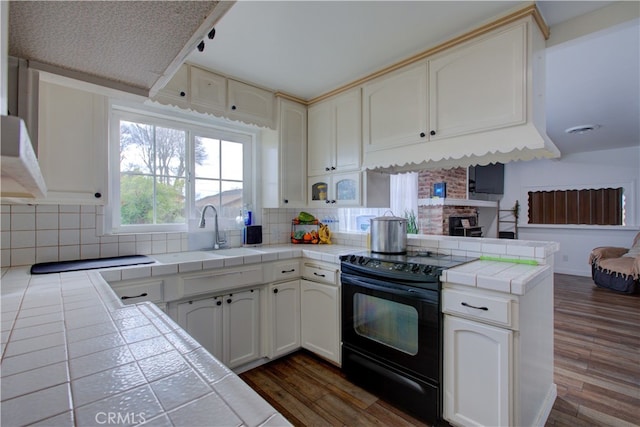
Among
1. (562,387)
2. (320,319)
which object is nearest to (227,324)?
(320,319)

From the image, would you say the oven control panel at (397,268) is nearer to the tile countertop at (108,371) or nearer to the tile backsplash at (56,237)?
the tile countertop at (108,371)

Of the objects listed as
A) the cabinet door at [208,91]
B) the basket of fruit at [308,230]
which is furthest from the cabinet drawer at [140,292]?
the basket of fruit at [308,230]

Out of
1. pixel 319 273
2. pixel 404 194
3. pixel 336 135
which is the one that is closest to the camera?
pixel 319 273

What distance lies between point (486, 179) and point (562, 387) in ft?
14.7

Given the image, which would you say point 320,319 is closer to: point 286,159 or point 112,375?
point 286,159

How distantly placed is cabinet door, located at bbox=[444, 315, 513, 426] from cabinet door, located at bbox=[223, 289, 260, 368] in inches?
53.0

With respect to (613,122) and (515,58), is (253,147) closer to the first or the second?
(515,58)

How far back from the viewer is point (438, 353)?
1.59 meters

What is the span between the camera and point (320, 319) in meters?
2.31

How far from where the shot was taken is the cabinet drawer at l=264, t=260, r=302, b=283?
228cm

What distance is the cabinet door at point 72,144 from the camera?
4.96 feet

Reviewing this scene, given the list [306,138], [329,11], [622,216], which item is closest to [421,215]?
[306,138]

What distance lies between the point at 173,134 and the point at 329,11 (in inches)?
62.4

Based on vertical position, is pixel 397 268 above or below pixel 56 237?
below
